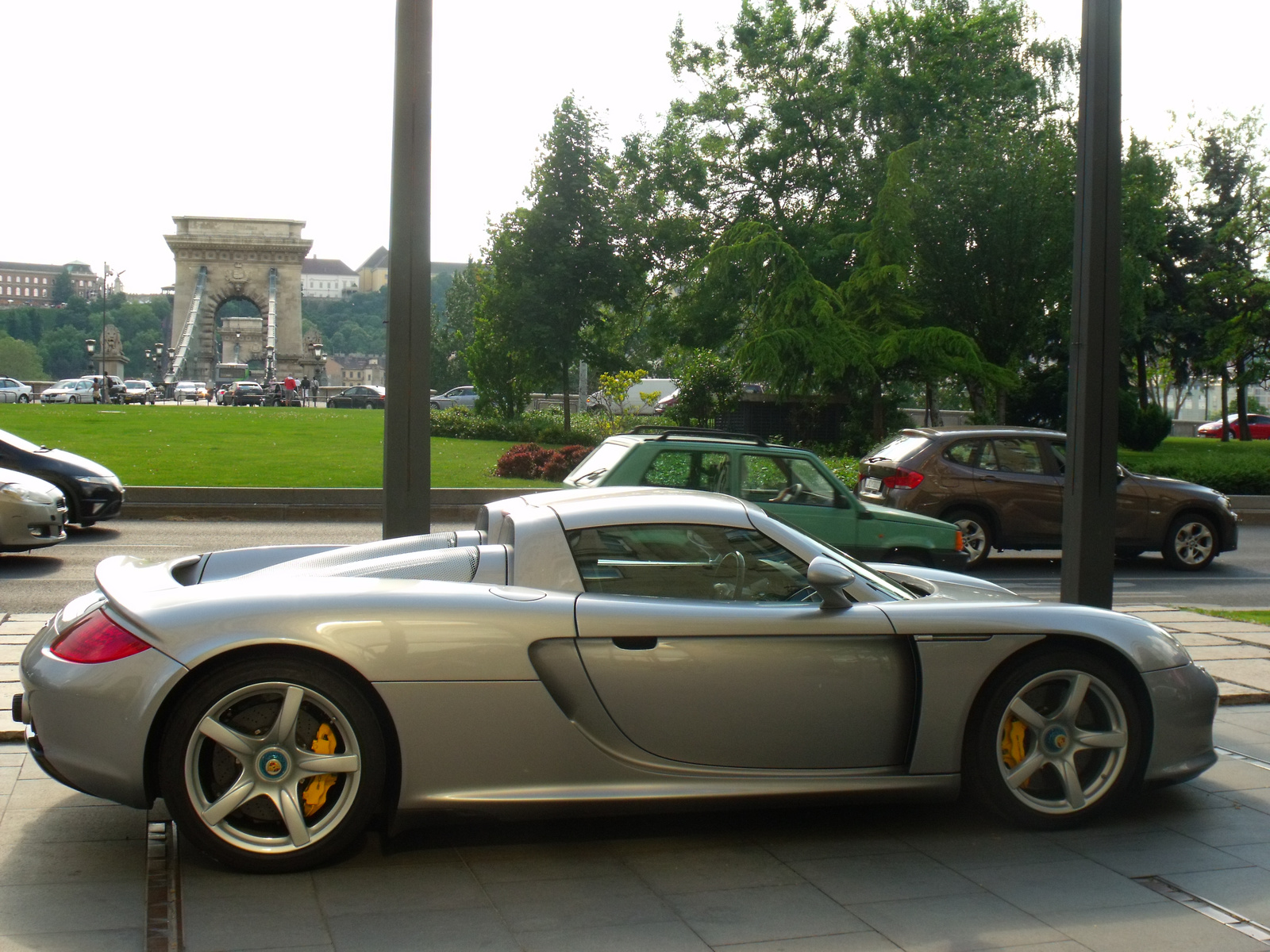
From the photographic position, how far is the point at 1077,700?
441cm

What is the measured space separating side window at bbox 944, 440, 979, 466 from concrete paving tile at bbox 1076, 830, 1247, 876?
917 centimetres

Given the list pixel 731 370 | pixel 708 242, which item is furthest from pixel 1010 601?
pixel 708 242

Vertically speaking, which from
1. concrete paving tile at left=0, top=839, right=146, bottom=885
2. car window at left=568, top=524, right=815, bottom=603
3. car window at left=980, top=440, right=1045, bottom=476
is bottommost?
concrete paving tile at left=0, top=839, right=146, bottom=885

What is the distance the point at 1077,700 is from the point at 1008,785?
1.29 ft

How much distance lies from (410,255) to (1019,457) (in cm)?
943

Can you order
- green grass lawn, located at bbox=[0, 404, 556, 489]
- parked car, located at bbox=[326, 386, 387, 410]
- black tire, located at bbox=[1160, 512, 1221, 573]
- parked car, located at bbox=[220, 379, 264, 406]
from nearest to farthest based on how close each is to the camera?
1. black tire, located at bbox=[1160, 512, 1221, 573]
2. green grass lawn, located at bbox=[0, 404, 556, 489]
3. parked car, located at bbox=[220, 379, 264, 406]
4. parked car, located at bbox=[326, 386, 387, 410]

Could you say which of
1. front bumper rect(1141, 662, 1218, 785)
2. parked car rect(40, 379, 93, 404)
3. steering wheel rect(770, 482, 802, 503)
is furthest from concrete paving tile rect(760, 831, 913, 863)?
parked car rect(40, 379, 93, 404)

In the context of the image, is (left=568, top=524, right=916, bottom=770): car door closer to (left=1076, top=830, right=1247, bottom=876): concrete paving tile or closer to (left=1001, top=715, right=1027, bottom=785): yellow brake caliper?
(left=1001, top=715, right=1027, bottom=785): yellow brake caliper

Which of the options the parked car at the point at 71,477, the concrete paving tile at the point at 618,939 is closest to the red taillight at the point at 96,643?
the concrete paving tile at the point at 618,939

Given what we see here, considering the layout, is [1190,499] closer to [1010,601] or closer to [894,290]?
[1010,601]

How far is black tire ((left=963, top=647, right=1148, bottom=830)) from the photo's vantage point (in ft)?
14.2

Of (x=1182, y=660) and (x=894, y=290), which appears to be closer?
(x=1182, y=660)

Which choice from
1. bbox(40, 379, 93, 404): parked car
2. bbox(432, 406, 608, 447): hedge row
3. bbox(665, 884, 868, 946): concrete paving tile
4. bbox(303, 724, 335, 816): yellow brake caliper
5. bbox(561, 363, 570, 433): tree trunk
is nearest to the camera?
bbox(665, 884, 868, 946): concrete paving tile

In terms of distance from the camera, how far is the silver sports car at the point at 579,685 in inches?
149
